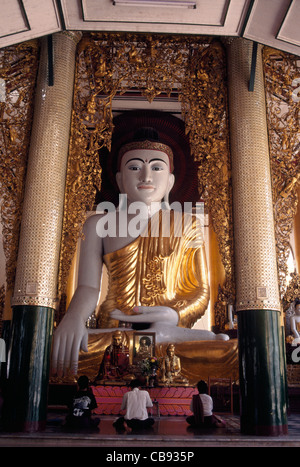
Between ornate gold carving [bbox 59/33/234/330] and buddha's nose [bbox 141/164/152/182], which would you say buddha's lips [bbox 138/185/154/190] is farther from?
ornate gold carving [bbox 59/33/234/330]

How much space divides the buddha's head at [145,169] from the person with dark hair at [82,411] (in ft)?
11.3

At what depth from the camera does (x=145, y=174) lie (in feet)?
21.6

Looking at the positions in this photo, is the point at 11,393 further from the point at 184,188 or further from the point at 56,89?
the point at 184,188

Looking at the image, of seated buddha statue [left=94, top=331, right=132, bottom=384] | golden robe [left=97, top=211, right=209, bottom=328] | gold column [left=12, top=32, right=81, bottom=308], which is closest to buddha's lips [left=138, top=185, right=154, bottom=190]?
golden robe [left=97, top=211, right=209, bottom=328]

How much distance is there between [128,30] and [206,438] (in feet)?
11.4

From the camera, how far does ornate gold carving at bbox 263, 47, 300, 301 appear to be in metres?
4.30

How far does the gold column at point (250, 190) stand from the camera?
156 inches

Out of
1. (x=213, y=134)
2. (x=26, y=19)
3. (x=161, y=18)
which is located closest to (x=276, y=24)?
(x=161, y=18)

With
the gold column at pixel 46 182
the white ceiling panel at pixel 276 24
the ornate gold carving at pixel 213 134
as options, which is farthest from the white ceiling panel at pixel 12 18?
the white ceiling panel at pixel 276 24

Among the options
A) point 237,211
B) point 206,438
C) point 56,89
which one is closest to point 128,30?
point 56,89

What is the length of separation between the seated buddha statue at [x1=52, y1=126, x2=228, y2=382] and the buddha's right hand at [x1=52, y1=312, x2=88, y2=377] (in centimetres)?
41

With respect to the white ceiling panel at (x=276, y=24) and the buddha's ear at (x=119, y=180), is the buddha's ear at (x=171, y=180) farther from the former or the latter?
the white ceiling panel at (x=276, y=24)

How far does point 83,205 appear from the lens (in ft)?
15.2

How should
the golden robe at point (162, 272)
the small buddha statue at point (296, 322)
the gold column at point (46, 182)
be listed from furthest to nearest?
the small buddha statue at point (296, 322) < the golden robe at point (162, 272) < the gold column at point (46, 182)
